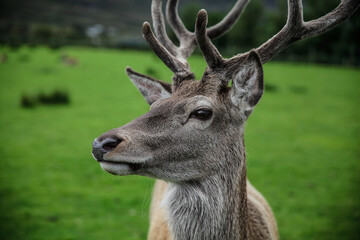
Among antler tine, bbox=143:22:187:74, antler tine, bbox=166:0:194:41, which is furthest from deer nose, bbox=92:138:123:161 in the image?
antler tine, bbox=166:0:194:41

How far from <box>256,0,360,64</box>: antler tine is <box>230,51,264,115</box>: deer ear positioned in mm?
286

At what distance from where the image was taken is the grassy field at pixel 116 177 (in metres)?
6.27

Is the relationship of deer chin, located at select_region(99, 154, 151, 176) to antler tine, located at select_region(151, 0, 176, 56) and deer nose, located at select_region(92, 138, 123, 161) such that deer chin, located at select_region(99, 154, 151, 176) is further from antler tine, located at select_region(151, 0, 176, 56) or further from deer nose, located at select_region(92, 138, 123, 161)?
Answer: antler tine, located at select_region(151, 0, 176, 56)

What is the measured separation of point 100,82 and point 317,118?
12.9 metres

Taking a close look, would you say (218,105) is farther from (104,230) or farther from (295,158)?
(295,158)

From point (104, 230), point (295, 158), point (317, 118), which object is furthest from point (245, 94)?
point (317, 118)

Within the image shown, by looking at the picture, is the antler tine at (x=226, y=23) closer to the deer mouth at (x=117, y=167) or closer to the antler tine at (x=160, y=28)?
the antler tine at (x=160, y=28)

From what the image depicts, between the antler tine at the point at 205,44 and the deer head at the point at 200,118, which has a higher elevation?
the antler tine at the point at 205,44

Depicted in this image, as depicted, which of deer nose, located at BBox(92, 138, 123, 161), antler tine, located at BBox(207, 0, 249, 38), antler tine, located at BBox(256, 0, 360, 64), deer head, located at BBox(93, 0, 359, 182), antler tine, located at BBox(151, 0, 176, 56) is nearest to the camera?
deer nose, located at BBox(92, 138, 123, 161)

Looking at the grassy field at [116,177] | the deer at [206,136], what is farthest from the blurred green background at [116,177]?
the deer at [206,136]

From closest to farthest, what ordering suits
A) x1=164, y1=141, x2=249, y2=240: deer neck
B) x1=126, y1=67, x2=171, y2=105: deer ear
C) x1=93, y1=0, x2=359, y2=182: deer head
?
x1=93, y1=0, x2=359, y2=182: deer head < x1=164, y1=141, x2=249, y2=240: deer neck < x1=126, y1=67, x2=171, y2=105: deer ear

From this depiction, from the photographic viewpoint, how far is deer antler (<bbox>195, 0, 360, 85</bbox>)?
3072 millimetres

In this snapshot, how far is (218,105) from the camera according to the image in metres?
3.03

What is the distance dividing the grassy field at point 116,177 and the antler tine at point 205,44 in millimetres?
792
